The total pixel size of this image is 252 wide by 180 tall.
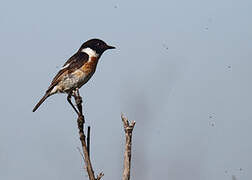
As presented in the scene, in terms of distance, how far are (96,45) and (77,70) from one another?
80 centimetres

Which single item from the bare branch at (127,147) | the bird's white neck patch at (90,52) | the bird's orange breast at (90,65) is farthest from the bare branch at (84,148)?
the bird's white neck patch at (90,52)

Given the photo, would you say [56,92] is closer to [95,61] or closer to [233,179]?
[95,61]

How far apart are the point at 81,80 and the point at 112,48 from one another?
3.59 ft

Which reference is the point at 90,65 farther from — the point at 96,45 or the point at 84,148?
the point at 84,148

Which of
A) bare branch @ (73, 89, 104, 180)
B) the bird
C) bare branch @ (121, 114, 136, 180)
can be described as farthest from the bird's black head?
bare branch @ (121, 114, 136, 180)

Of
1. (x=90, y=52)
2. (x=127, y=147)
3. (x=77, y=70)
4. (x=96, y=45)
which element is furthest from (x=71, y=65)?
(x=127, y=147)

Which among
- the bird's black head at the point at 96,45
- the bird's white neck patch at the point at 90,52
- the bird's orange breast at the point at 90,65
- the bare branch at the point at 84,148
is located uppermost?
the bird's black head at the point at 96,45

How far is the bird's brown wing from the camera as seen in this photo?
8.77 m

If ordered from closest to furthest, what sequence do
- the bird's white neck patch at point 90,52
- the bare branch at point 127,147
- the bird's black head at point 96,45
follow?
1. the bare branch at point 127,147
2. the bird's white neck patch at point 90,52
3. the bird's black head at point 96,45

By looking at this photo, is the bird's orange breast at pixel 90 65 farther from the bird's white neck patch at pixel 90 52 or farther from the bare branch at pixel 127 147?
the bare branch at pixel 127 147

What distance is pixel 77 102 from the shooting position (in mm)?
6066

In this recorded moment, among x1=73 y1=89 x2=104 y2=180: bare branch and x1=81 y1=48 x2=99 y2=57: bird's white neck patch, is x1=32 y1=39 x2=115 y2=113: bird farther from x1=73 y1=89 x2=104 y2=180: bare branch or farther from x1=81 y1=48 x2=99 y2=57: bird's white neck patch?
x1=73 y1=89 x2=104 y2=180: bare branch

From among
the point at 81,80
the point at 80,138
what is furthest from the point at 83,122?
the point at 81,80

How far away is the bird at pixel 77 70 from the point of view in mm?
8672
